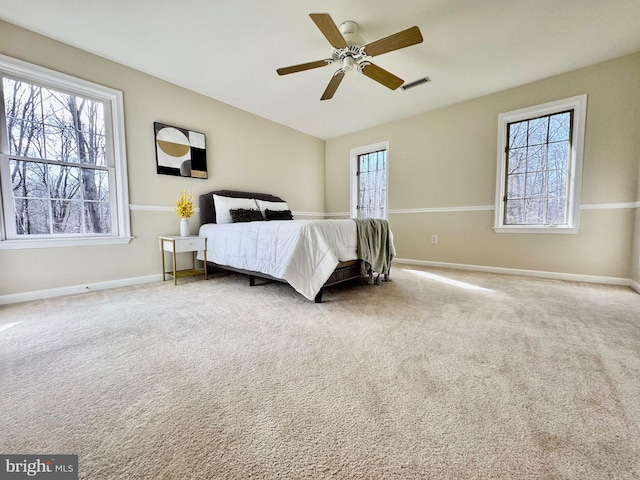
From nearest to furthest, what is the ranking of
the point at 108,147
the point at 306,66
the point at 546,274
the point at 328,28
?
the point at 328,28 → the point at 306,66 → the point at 108,147 → the point at 546,274

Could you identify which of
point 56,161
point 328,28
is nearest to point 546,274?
point 328,28

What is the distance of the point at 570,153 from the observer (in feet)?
10.3

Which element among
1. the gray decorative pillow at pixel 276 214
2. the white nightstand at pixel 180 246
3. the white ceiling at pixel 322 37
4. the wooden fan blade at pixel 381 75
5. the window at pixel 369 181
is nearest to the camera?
the white ceiling at pixel 322 37

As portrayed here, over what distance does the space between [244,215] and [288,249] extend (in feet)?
5.11

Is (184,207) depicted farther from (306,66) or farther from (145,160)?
(306,66)

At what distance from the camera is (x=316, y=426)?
913mm

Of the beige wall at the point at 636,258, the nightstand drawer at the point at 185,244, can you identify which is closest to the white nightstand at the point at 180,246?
the nightstand drawer at the point at 185,244

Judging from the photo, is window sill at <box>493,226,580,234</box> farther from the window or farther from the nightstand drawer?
the nightstand drawer

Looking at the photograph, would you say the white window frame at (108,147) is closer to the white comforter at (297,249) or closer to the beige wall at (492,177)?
the white comforter at (297,249)

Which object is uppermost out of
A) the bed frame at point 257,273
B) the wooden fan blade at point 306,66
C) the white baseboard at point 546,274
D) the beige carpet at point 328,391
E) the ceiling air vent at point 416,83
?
the ceiling air vent at point 416,83

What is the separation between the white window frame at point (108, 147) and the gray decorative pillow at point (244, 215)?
3.95ft

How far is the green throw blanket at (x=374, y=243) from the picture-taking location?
2723 millimetres

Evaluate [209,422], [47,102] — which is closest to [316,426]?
[209,422]

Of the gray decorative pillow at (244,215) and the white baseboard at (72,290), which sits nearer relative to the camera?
the white baseboard at (72,290)
